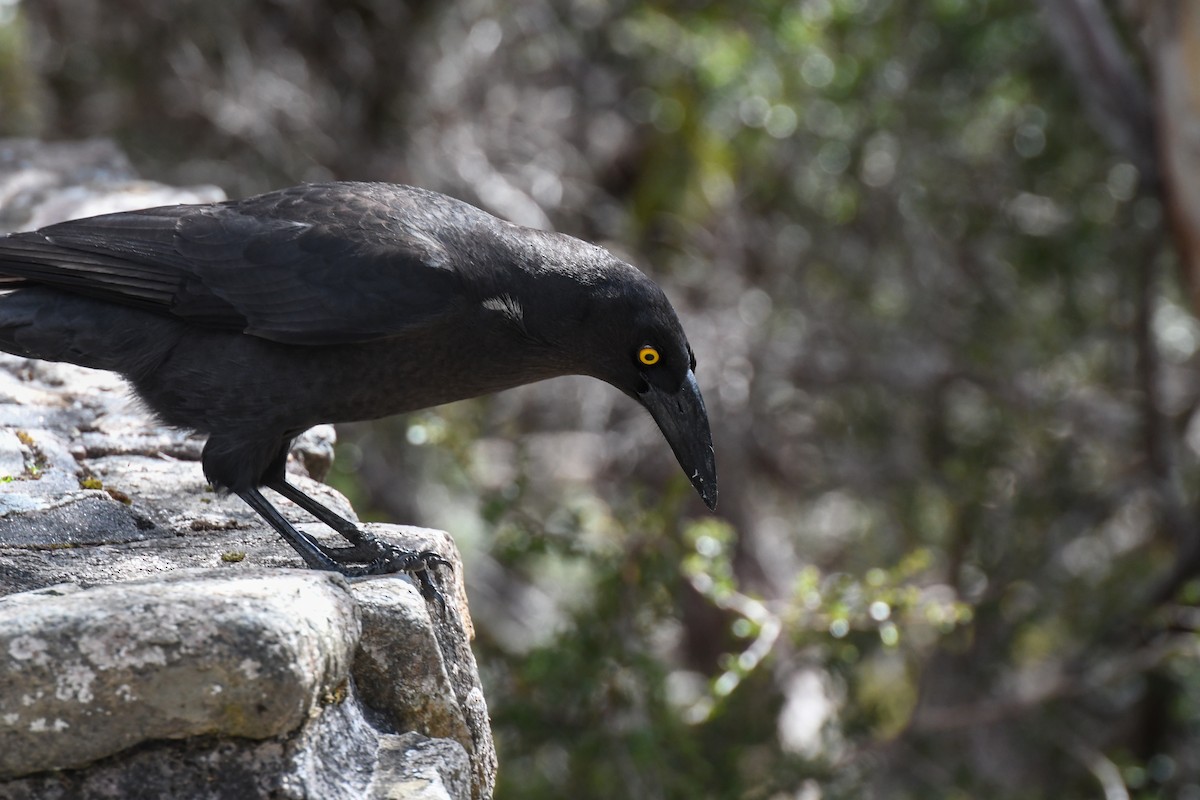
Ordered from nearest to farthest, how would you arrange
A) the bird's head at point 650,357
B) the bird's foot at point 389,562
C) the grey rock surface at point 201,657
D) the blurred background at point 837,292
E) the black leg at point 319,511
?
the grey rock surface at point 201,657
the bird's foot at point 389,562
the black leg at point 319,511
the bird's head at point 650,357
the blurred background at point 837,292

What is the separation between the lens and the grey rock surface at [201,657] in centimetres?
213

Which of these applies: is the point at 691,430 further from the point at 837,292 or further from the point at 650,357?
the point at 837,292

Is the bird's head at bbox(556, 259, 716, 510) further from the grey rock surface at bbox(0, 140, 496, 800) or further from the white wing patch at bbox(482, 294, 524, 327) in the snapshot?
the grey rock surface at bbox(0, 140, 496, 800)

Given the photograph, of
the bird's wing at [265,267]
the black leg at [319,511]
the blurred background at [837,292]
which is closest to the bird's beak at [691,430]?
the bird's wing at [265,267]

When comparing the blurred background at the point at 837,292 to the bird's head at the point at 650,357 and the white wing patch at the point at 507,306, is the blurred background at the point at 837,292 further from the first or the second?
the white wing patch at the point at 507,306

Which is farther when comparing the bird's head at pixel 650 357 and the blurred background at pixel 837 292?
the blurred background at pixel 837 292

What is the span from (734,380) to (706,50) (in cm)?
166

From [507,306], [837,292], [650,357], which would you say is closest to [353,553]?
[507,306]

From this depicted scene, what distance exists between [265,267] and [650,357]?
1.02m

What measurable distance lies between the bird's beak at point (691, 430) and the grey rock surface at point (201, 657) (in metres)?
0.68

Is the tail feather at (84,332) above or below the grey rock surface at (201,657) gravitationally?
above

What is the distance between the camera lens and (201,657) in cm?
214

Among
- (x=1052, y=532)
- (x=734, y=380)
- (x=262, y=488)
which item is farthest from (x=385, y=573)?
(x=1052, y=532)

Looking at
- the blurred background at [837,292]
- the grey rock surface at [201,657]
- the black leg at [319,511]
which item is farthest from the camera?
the blurred background at [837,292]
